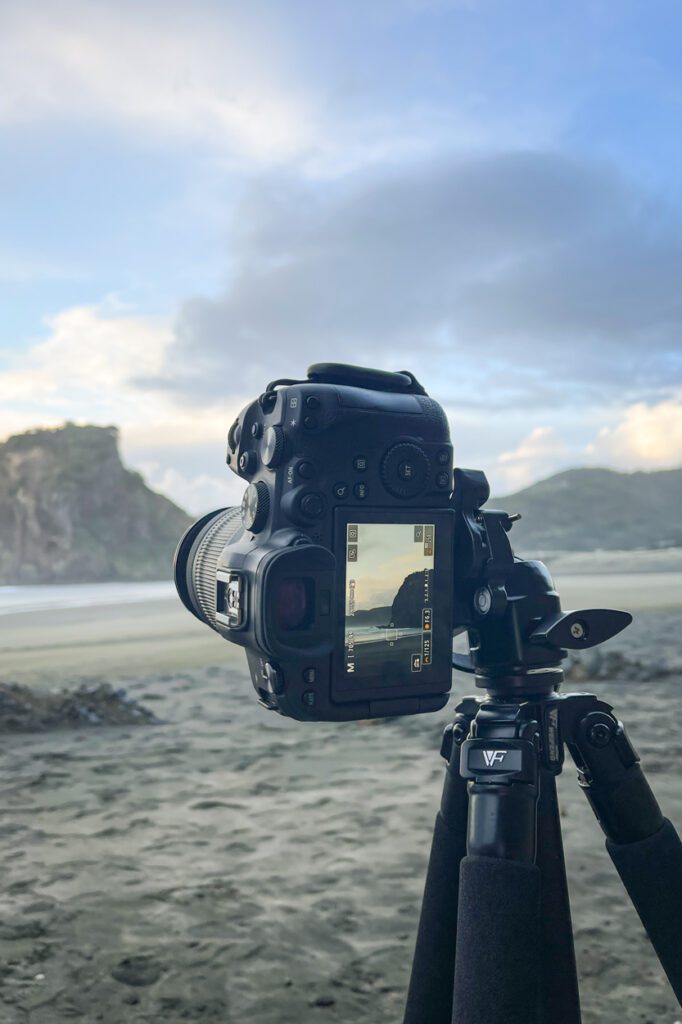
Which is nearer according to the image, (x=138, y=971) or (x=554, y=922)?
(x=554, y=922)

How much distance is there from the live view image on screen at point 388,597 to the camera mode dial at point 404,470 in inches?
2.5

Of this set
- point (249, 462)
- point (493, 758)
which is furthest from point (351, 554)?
point (493, 758)

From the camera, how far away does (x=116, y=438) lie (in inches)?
991

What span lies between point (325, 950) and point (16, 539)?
22.0 metres

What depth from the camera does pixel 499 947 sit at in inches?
56.2

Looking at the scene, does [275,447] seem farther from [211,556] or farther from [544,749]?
[544,749]

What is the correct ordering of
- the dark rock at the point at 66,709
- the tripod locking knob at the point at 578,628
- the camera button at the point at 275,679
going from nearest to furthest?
the camera button at the point at 275,679 < the tripod locking knob at the point at 578,628 < the dark rock at the point at 66,709

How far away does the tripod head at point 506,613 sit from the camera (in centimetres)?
166

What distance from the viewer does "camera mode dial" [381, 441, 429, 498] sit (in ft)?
5.17

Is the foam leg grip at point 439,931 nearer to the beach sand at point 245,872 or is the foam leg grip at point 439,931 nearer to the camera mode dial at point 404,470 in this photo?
the beach sand at point 245,872

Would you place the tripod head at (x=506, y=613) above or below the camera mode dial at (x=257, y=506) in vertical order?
below

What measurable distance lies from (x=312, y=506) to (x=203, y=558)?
0.45 meters

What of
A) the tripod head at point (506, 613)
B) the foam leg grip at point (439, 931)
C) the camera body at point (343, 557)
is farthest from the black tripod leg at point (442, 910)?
Result: the camera body at point (343, 557)


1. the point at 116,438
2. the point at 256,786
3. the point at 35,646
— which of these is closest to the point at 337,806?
the point at 256,786
